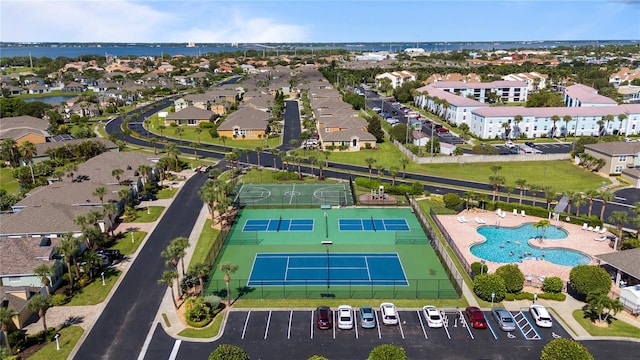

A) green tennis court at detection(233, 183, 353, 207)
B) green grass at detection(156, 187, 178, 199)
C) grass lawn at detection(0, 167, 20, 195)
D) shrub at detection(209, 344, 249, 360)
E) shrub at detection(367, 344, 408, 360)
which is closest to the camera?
shrub at detection(367, 344, 408, 360)

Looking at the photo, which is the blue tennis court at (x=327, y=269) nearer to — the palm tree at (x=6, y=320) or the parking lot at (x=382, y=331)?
the parking lot at (x=382, y=331)

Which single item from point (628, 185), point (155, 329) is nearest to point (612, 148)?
point (628, 185)

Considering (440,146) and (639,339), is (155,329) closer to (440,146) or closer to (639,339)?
(639,339)

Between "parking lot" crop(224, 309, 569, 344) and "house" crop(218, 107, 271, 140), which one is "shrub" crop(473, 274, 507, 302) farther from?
"house" crop(218, 107, 271, 140)

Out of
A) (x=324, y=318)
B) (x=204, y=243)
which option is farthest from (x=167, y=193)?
(x=324, y=318)

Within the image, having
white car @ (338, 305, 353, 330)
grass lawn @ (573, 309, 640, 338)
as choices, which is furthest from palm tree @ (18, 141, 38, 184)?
grass lawn @ (573, 309, 640, 338)

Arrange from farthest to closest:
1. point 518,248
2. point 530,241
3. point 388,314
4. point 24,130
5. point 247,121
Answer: point 247,121
point 24,130
point 530,241
point 518,248
point 388,314

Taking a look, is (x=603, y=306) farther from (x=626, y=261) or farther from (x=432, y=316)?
(x=432, y=316)
